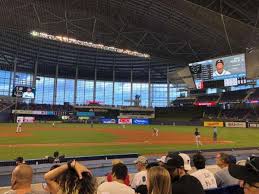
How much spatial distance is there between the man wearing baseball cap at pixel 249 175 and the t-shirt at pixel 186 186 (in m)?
1.25

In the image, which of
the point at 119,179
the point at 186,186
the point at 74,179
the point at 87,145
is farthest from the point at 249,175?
the point at 87,145

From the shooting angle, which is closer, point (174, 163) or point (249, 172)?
point (249, 172)

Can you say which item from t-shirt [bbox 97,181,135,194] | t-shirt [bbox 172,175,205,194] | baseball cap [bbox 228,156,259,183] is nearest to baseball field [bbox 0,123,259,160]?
t-shirt [bbox 97,181,135,194]

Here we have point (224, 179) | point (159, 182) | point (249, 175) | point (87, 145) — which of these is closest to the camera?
point (249, 175)

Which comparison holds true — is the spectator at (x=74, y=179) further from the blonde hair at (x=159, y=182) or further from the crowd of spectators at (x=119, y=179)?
the blonde hair at (x=159, y=182)

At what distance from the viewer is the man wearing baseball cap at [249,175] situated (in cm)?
316

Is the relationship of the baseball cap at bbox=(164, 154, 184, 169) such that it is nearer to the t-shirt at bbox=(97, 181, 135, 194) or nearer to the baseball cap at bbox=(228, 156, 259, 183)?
the t-shirt at bbox=(97, 181, 135, 194)

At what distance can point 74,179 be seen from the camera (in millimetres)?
3299

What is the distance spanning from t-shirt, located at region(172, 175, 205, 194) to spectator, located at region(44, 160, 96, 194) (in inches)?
64.9

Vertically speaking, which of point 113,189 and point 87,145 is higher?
point 113,189

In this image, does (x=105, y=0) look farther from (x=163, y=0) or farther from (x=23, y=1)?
(x=23, y=1)

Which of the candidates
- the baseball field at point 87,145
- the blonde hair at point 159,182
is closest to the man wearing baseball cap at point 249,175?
the blonde hair at point 159,182

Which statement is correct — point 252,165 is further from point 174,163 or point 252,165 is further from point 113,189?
point 113,189

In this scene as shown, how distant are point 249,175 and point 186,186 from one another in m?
1.45
